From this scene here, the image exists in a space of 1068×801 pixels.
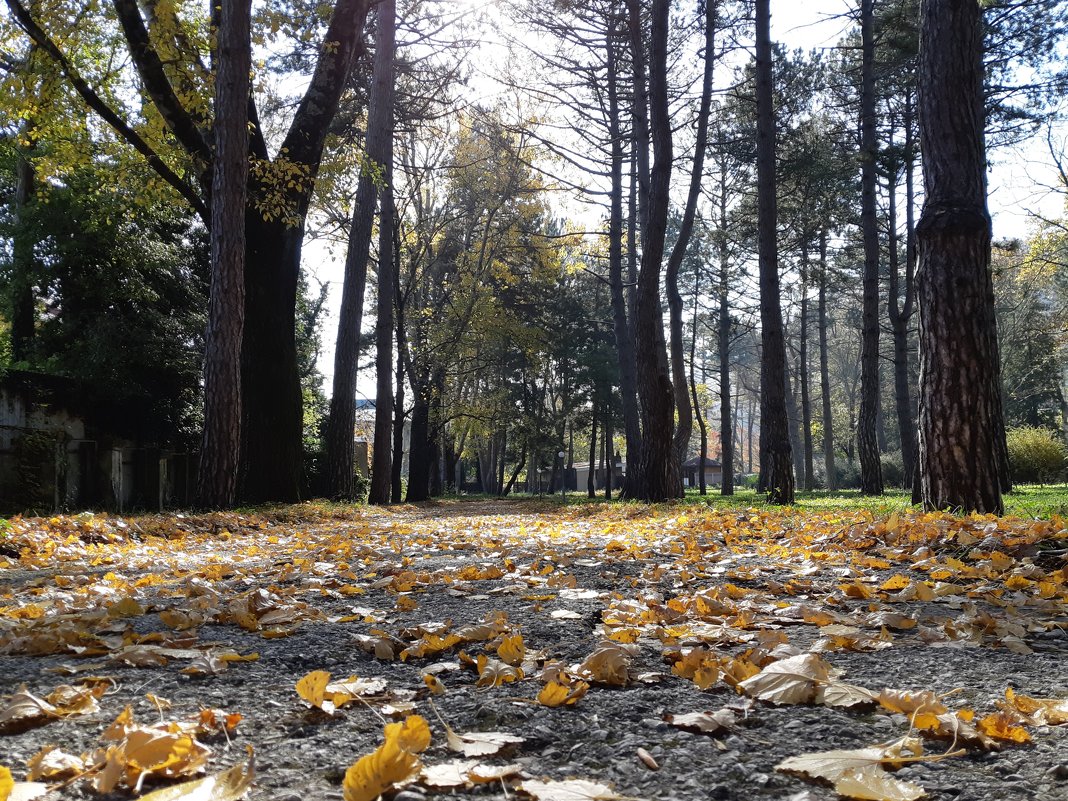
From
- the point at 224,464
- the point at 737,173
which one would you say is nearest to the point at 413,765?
the point at 224,464

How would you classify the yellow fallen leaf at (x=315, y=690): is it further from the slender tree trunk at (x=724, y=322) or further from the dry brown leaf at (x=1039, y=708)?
the slender tree trunk at (x=724, y=322)

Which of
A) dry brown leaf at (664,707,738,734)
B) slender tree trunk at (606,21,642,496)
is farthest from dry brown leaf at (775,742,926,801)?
slender tree trunk at (606,21,642,496)

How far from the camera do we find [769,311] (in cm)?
1220

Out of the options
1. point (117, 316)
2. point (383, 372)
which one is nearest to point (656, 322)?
point (383, 372)

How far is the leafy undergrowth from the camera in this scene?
4.47ft

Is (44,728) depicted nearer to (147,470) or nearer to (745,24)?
(147,470)

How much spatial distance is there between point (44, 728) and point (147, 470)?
1619 centimetres

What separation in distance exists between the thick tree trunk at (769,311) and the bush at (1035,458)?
43.0ft

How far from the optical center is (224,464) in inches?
341

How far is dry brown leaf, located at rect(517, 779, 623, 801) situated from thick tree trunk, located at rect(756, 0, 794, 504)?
10340mm

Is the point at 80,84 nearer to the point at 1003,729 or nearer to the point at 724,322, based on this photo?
the point at 1003,729

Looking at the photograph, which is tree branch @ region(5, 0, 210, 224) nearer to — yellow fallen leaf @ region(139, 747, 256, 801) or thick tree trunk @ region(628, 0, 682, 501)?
thick tree trunk @ region(628, 0, 682, 501)

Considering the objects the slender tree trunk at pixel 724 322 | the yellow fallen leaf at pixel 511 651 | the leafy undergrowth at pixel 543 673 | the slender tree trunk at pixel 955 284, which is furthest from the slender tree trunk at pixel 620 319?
the yellow fallen leaf at pixel 511 651

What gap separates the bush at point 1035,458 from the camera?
2078 cm
